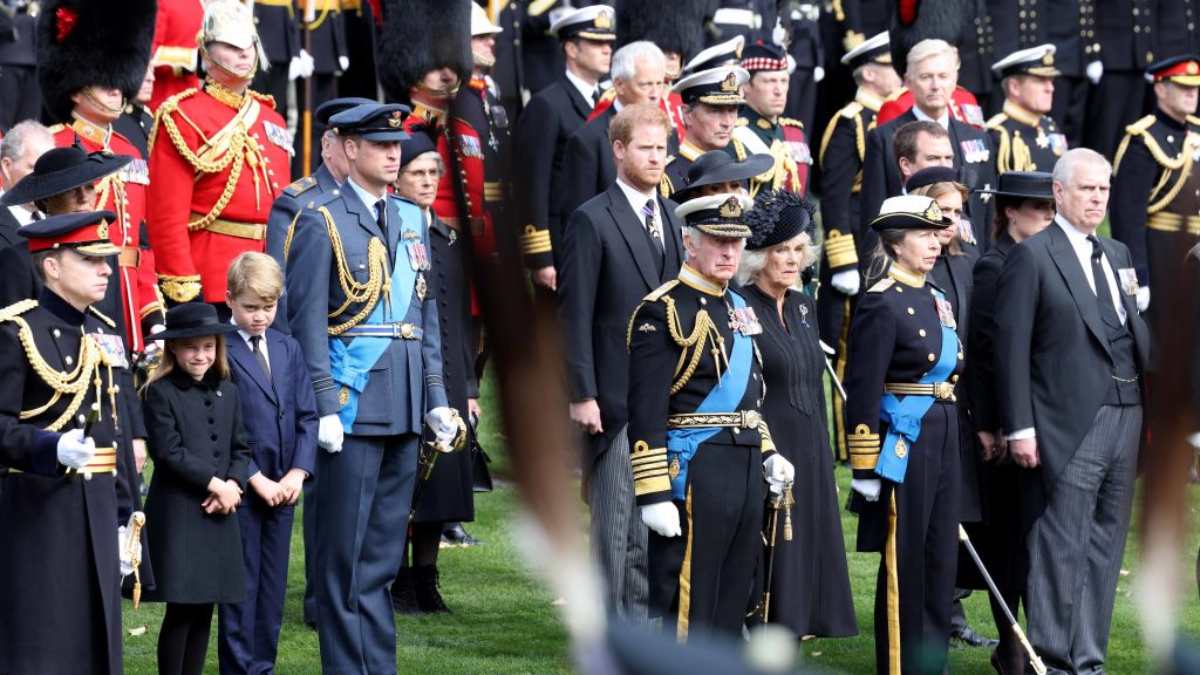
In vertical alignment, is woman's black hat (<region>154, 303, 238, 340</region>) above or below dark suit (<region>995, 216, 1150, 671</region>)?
above

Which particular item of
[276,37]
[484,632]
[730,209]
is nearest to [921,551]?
[730,209]

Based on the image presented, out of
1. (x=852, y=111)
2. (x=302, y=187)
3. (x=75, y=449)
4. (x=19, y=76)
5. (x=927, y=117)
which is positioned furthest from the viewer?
(x=19, y=76)

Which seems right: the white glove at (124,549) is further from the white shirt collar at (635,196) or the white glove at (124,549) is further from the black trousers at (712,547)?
the white shirt collar at (635,196)

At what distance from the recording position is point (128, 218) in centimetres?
800

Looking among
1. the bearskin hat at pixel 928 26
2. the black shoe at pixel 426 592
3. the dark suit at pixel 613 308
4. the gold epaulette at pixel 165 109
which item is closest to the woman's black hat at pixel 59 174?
the dark suit at pixel 613 308

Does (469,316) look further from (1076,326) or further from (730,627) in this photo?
(1076,326)

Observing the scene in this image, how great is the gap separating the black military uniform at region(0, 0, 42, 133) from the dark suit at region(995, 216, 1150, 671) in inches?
245

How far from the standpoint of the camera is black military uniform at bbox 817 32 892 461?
36.0 feet

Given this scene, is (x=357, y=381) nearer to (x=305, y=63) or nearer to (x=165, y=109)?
(x=165, y=109)

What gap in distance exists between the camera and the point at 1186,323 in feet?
5.74

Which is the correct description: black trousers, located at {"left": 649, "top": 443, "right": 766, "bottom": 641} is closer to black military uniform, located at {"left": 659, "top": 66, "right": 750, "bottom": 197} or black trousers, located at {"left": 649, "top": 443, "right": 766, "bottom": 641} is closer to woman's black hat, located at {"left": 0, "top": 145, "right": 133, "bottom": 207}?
black military uniform, located at {"left": 659, "top": 66, "right": 750, "bottom": 197}

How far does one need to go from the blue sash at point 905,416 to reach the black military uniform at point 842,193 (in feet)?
10.3

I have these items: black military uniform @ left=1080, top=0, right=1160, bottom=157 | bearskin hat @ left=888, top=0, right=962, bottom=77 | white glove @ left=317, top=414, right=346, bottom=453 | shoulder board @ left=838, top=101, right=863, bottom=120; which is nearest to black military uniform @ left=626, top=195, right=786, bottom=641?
white glove @ left=317, top=414, right=346, bottom=453

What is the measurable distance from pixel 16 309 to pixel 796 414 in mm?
2575
